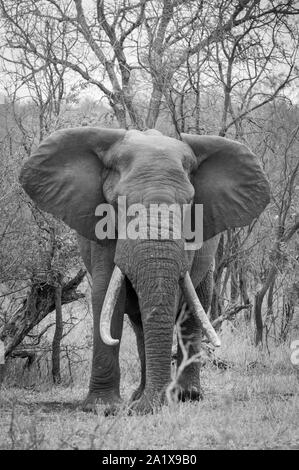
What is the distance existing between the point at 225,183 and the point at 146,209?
1.56 meters

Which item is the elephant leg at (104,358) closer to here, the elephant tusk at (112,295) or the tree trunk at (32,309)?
the elephant tusk at (112,295)

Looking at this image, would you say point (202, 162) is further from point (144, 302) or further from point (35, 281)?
point (35, 281)

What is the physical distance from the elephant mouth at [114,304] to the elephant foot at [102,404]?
581 millimetres

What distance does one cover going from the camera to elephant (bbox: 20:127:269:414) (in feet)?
22.8

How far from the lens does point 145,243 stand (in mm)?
6965

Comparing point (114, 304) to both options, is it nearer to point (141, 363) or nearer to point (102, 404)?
point (102, 404)

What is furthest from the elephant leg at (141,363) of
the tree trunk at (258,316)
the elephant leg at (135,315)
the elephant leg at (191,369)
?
the tree trunk at (258,316)

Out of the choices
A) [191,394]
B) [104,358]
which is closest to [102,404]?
[104,358]

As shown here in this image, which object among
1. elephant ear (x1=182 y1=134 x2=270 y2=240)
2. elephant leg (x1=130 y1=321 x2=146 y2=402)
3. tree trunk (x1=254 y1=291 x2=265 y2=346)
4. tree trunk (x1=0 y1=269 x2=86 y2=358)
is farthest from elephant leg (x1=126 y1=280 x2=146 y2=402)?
tree trunk (x1=254 y1=291 x2=265 y2=346)

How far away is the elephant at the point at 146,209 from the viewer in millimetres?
6938

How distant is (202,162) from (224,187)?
1.12 feet

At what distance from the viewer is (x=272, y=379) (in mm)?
9141

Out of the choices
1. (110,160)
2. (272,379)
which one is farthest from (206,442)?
(272,379)

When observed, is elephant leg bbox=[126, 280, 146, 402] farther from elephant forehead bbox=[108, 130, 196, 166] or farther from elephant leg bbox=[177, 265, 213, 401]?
elephant forehead bbox=[108, 130, 196, 166]
